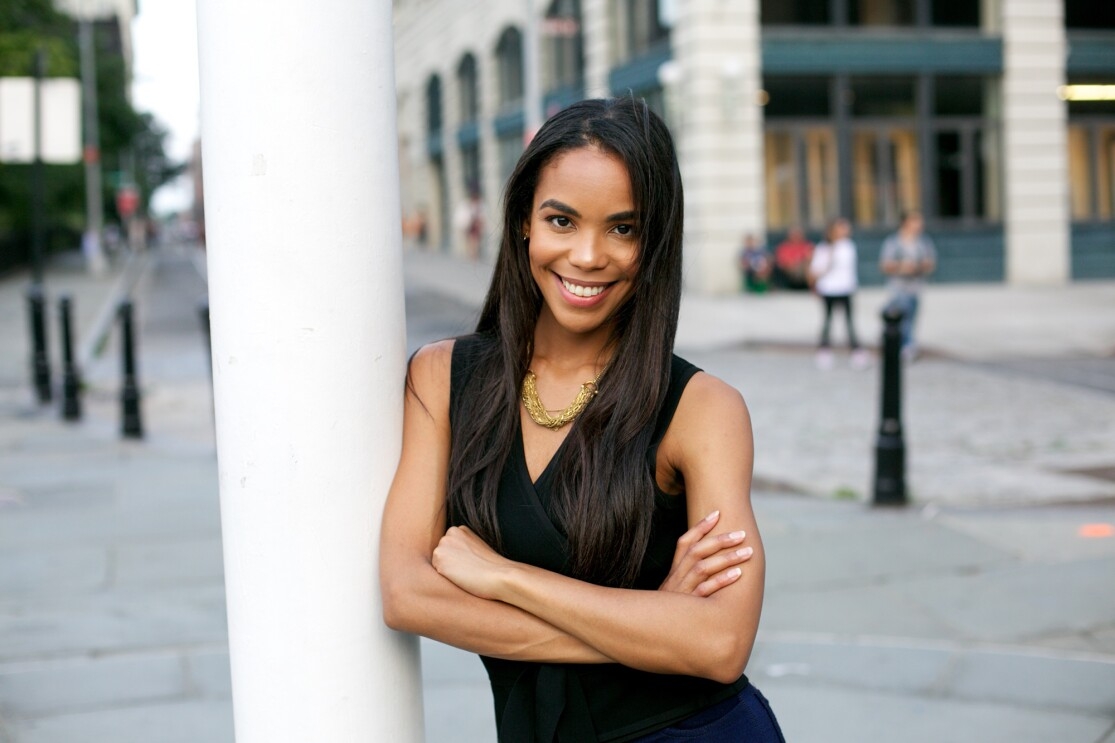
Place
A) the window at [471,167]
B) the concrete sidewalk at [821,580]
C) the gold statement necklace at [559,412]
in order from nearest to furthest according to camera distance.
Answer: the gold statement necklace at [559,412] → the concrete sidewalk at [821,580] → the window at [471,167]

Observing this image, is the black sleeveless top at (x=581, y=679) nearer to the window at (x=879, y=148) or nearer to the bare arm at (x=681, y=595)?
the bare arm at (x=681, y=595)

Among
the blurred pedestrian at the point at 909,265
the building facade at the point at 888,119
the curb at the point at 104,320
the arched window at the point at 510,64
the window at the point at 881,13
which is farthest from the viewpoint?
the arched window at the point at 510,64

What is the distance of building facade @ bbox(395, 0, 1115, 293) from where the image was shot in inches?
1076

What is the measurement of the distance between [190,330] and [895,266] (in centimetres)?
1393

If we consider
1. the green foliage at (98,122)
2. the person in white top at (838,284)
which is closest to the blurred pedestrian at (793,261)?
the person in white top at (838,284)

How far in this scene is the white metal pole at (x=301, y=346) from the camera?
2.00 m

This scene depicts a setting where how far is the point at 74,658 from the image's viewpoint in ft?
17.0

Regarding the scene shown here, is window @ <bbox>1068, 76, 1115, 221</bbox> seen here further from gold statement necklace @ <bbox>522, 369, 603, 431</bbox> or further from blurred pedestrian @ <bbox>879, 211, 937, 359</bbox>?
gold statement necklace @ <bbox>522, 369, 603, 431</bbox>

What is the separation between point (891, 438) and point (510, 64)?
32.0m

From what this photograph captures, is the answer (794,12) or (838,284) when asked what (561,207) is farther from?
(794,12)

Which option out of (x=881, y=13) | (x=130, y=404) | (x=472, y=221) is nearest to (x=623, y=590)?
(x=130, y=404)

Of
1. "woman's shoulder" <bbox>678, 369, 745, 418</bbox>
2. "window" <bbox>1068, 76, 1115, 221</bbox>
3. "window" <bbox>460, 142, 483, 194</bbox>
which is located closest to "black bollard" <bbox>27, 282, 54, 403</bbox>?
"woman's shoulder" <bbox>678, 369, 745, 418</bbox>

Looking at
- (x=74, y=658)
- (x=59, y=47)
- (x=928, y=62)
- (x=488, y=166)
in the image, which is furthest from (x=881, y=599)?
(x=488, y=166)

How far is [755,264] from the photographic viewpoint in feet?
88.1
